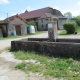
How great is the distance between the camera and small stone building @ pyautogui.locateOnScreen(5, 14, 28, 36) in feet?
80.1

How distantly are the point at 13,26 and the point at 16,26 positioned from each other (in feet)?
2.85

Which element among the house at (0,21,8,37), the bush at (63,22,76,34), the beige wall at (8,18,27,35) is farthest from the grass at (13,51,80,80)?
the beige wall at (8,18,27,35)

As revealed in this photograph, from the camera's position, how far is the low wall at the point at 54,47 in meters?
7.82

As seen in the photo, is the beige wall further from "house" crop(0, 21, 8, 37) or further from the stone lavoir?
the stone lavoir

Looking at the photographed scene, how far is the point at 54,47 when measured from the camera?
8.48m

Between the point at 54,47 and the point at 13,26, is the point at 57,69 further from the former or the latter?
the point at 13,26

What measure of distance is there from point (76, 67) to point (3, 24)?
19391mm

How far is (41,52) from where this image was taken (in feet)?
29.3

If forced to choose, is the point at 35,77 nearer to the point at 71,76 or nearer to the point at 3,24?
the point at 71,76

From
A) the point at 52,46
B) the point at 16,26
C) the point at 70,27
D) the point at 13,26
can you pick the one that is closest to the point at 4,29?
the point at 13,26

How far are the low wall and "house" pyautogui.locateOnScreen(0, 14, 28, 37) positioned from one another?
14.5m

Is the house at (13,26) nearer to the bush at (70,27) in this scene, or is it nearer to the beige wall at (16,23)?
the beige wall at (16,23)

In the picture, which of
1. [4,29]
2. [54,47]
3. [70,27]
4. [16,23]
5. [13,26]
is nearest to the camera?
[54,47]

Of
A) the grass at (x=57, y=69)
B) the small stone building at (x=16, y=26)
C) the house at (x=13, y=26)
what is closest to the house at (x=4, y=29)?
the house at (x=13, y=26)
